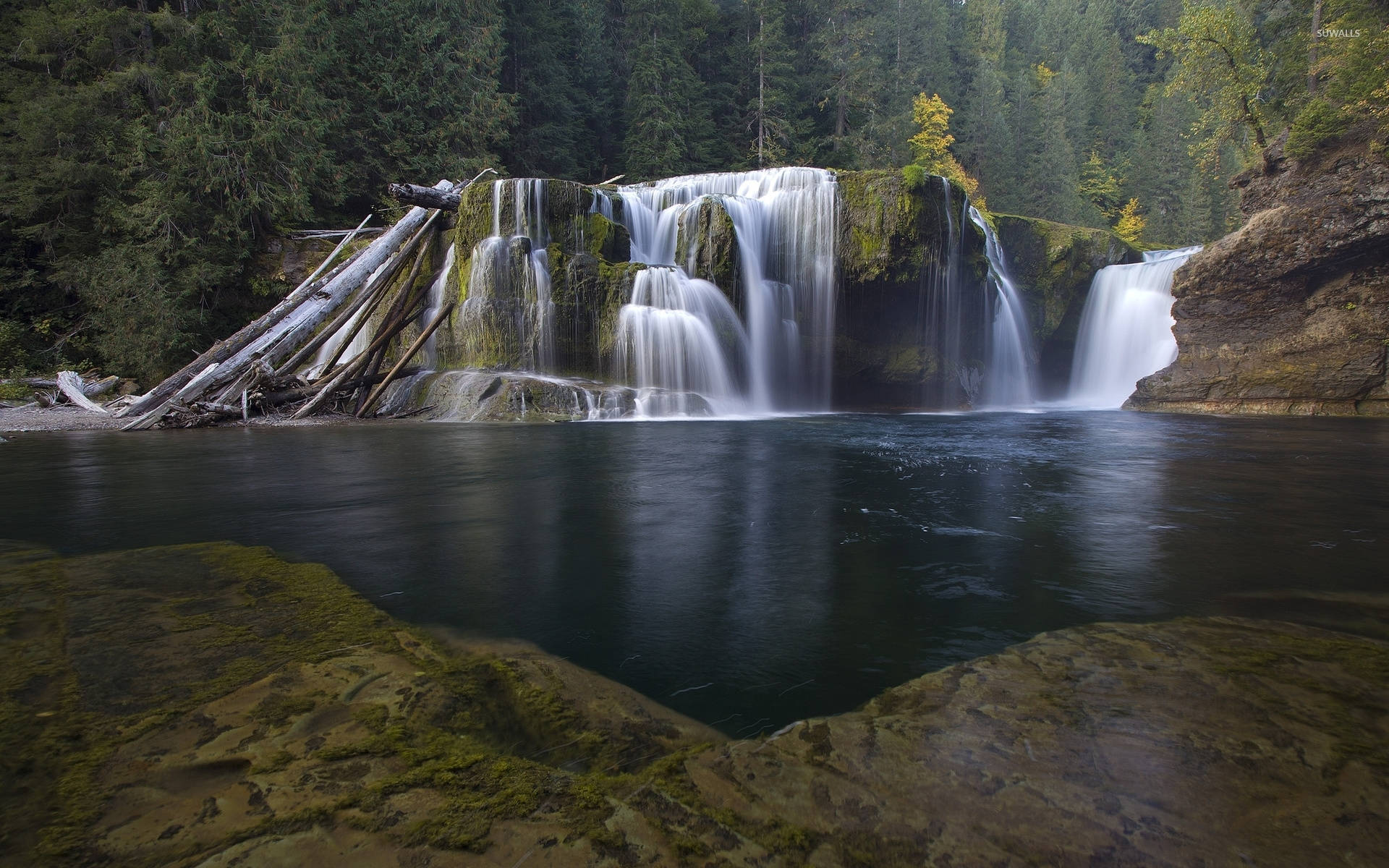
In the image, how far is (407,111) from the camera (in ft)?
79.3

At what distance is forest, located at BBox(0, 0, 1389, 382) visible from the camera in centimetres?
1716

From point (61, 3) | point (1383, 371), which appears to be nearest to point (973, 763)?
point (1383, 371)

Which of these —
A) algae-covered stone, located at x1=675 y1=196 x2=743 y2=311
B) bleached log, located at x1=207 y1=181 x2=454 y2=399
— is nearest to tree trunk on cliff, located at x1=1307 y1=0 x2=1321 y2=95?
A: algae-covered stone, located at x1=675 y1=196 x2=743 y2=311

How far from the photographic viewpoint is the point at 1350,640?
2420 millimetres

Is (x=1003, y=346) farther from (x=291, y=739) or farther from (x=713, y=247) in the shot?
(x=291, y=739)

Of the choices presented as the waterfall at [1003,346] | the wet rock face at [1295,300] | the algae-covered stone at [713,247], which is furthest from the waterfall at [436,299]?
the wet rock face at [1295,300]

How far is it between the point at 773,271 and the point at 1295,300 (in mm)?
12706

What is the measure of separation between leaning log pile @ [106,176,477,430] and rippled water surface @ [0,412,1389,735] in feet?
11.9

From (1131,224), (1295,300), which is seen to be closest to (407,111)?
(1295,300)

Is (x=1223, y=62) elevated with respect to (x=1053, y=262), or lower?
elevated

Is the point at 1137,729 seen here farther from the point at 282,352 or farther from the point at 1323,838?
the point at 282,352

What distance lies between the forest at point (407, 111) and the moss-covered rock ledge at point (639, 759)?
19.1 meters

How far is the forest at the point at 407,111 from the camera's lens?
17156mm

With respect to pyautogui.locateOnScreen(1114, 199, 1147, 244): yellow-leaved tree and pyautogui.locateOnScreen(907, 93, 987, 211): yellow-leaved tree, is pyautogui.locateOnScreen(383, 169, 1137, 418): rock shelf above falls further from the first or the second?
pyautogui.locateOnScreen(1114, 199, 1147, 244): yellow-leaved tree
